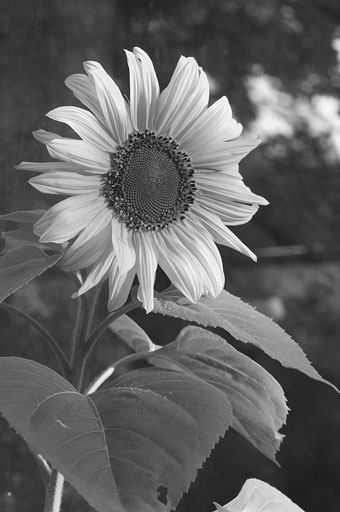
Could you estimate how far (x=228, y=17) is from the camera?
1370mm

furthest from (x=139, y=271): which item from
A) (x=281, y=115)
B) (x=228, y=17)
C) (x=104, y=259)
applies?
(x=281, y=115)

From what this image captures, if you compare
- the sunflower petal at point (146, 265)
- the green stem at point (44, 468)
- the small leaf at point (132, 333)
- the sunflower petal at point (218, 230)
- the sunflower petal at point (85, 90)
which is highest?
the sunflower petal at point (85, 90)

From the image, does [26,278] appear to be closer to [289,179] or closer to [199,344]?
[199,344]

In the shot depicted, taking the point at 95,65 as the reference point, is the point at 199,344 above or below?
below

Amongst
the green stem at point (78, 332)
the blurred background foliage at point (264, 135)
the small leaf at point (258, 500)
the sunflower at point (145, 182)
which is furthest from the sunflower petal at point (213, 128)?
the blurred background foliage at point (264, 135)

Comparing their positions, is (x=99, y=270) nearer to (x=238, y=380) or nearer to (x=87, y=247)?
(x=87, y=247)

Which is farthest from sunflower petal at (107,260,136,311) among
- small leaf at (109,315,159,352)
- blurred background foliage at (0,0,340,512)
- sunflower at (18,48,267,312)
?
blurred background foliage at (0,0,340,512)

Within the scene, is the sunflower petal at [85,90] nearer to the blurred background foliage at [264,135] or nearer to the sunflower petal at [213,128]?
the sunflower petal at [213,128]

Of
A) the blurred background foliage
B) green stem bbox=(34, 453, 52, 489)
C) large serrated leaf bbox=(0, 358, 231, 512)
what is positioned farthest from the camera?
the blurred background foliage

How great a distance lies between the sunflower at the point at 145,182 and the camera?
1.21ft

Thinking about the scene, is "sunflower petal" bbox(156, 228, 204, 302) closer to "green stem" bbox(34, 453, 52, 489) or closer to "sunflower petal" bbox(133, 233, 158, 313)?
"sunflower petal" bbox(133, 233, 158, 313)

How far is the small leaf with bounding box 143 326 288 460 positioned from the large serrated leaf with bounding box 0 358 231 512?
3.2 inches

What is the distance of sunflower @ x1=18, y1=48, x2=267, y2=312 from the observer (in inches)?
14.6

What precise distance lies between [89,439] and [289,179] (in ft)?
4.20
